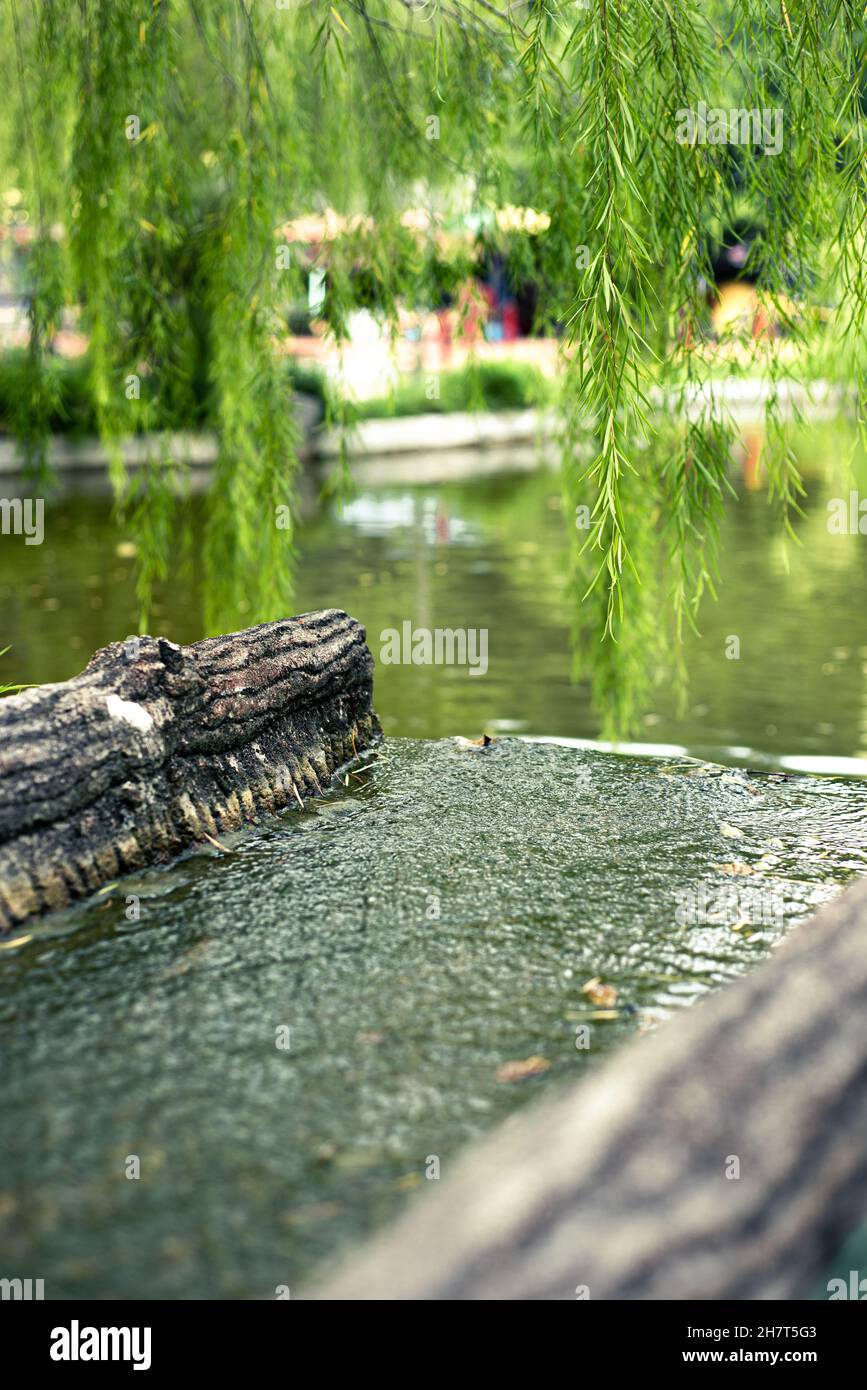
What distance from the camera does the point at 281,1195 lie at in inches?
80.6

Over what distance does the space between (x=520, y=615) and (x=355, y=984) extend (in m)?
7.43

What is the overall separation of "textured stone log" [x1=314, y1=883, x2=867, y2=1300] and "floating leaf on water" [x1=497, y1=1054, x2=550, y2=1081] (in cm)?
38

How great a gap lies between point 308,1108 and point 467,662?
664cm

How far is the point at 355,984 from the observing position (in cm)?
276

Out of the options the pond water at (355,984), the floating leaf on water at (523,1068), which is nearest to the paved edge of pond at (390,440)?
the pond water at (355,984)

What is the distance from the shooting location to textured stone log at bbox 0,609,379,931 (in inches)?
121

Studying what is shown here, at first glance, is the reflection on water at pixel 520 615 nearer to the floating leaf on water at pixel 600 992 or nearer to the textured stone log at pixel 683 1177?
the floating leaf on water at pixel 600 992

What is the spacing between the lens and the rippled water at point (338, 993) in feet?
6.60

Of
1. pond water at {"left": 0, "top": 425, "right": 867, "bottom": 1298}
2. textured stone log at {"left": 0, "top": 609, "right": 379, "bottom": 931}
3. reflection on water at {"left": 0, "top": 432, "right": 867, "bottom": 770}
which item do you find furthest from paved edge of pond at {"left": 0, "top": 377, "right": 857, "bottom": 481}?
pond water at {"left": 0, "top": 425, "right": 867, "bottom": 1298}

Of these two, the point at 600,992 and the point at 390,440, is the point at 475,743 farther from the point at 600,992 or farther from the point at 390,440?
the point at 390,440

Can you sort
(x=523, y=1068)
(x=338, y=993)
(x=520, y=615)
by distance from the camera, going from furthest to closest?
1. (x=520, y=615)
2. (x=338, y=993)
3. (x=523, y=1068)

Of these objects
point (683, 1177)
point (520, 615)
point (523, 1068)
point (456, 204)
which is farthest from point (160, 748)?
point (520, 615)
